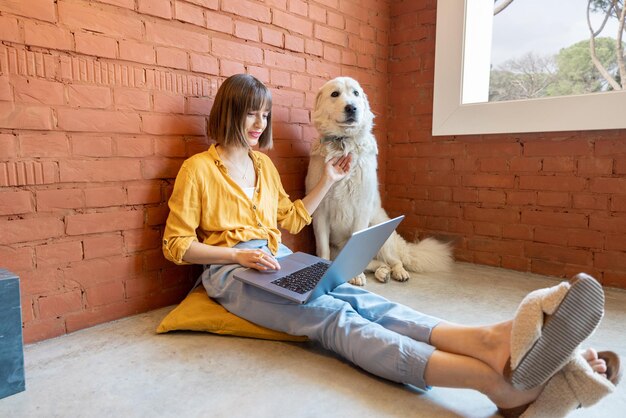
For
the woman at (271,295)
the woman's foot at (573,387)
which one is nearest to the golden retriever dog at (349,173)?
the woman at (271,295)

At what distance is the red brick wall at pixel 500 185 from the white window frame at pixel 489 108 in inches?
2.9

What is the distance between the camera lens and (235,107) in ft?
5.25

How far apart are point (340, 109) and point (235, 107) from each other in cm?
61

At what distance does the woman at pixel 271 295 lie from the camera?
3.19 ft

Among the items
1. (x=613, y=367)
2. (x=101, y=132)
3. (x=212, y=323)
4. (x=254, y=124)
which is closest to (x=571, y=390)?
(x=613, y=367)

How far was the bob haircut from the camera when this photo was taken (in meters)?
1.60

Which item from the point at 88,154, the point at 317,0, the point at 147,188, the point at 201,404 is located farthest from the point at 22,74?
the point at 317,0

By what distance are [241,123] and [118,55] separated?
514 mm

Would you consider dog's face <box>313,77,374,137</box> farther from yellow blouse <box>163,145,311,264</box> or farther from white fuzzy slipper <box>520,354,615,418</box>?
white fuzzy slipper <box>520,354,615,418</box>

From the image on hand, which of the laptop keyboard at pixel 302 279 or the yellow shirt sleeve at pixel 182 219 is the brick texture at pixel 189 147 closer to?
the yellow shirt sleeve at pixel 182 219

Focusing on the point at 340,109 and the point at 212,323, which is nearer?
the point at 212,323

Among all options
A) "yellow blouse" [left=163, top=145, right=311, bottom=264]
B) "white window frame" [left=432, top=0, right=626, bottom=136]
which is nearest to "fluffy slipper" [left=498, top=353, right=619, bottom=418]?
"yellow blouse" [left=163, top=145, right=311, bottom=264]

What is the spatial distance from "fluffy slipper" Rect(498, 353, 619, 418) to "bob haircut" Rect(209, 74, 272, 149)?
1.27m

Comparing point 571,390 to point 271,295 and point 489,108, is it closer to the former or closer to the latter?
point 271,295
